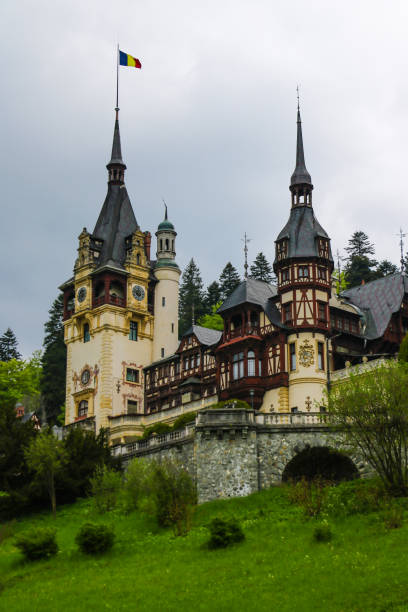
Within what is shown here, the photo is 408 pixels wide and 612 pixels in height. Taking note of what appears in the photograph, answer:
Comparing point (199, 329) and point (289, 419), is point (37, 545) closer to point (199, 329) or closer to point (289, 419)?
point (289, 419)

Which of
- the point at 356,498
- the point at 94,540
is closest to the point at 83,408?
the point at 94,540

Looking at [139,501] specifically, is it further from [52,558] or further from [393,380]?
[393,380]

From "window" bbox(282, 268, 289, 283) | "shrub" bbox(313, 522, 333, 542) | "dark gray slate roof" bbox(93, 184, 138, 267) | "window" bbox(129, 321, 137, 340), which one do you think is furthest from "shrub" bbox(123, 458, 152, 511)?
"dark gray slate roof" bbox(93, 184, 138, 267)

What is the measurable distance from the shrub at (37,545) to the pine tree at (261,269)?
69030 mm

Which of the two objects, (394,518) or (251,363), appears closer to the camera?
(394,518)

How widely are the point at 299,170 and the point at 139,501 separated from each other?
32368 mm

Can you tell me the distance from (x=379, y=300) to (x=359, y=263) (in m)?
28.2

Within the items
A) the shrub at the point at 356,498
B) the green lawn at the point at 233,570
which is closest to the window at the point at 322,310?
the shrub at the point at 356,498

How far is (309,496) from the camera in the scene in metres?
39.3

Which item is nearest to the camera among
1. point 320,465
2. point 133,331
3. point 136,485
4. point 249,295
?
point 136,485

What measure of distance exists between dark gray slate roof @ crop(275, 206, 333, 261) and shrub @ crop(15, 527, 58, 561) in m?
31.6

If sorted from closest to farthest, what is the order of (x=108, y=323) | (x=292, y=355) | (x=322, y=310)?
(x=292, y=355)
(x=322, y=310)
(x=108, y=323)

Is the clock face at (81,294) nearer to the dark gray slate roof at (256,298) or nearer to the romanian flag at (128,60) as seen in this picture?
the dark gray slate roof at (256,298)

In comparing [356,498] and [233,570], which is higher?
[356,498]
